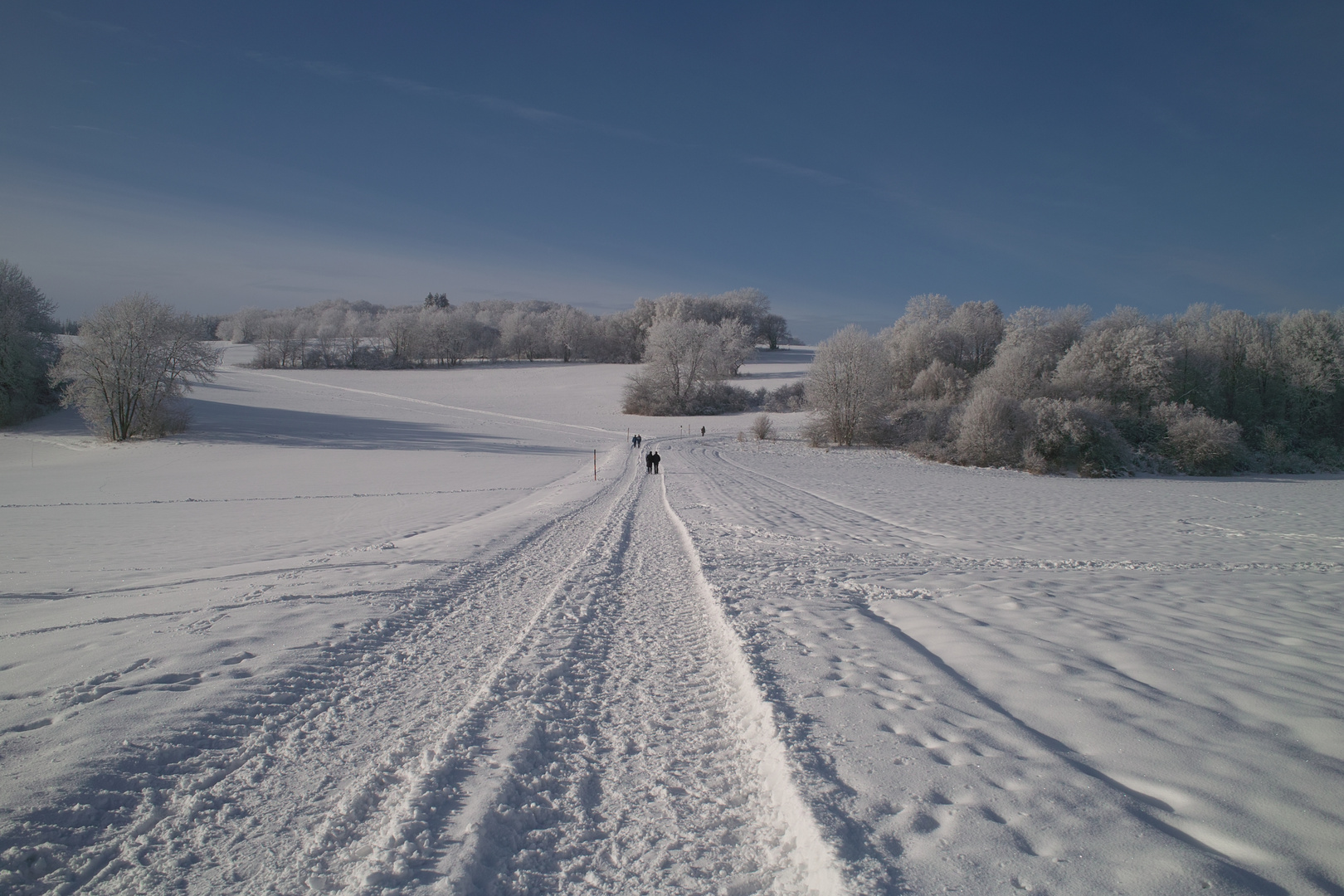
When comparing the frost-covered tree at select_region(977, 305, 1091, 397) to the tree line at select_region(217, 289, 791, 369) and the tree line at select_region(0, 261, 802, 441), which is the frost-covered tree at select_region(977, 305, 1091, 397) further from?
the tree line at select_region(217, 289, 791, 369)

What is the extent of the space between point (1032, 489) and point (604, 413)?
3658 cm

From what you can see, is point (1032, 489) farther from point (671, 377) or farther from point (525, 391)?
point (525, 391)

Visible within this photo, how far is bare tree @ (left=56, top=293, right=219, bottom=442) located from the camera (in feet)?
107

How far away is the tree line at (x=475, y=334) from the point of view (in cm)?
7956

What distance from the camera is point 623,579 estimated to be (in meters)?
7.59

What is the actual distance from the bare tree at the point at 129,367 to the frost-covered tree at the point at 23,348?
9.77 feet

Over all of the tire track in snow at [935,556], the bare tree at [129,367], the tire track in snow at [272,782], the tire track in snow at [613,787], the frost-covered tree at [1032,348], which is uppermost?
the frost-covered tree at [1032,348]

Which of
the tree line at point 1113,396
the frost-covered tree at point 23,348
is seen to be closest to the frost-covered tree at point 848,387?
the tree line at point 1113,396

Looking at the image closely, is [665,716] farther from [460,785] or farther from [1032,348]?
[1032,348]

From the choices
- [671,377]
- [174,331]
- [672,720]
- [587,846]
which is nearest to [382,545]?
[672,720]

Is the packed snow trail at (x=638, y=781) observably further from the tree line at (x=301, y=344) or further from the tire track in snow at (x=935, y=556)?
the tree line at (x=301, y=344)

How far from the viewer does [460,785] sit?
10.6ft

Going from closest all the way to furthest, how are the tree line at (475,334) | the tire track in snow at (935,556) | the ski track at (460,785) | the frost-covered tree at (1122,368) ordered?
the ski track at (460,785) → the tire track in snow at (935,556) → the frost-covered tree at (1122,368) → the tree line at (475,334)

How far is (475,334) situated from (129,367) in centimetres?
5840
